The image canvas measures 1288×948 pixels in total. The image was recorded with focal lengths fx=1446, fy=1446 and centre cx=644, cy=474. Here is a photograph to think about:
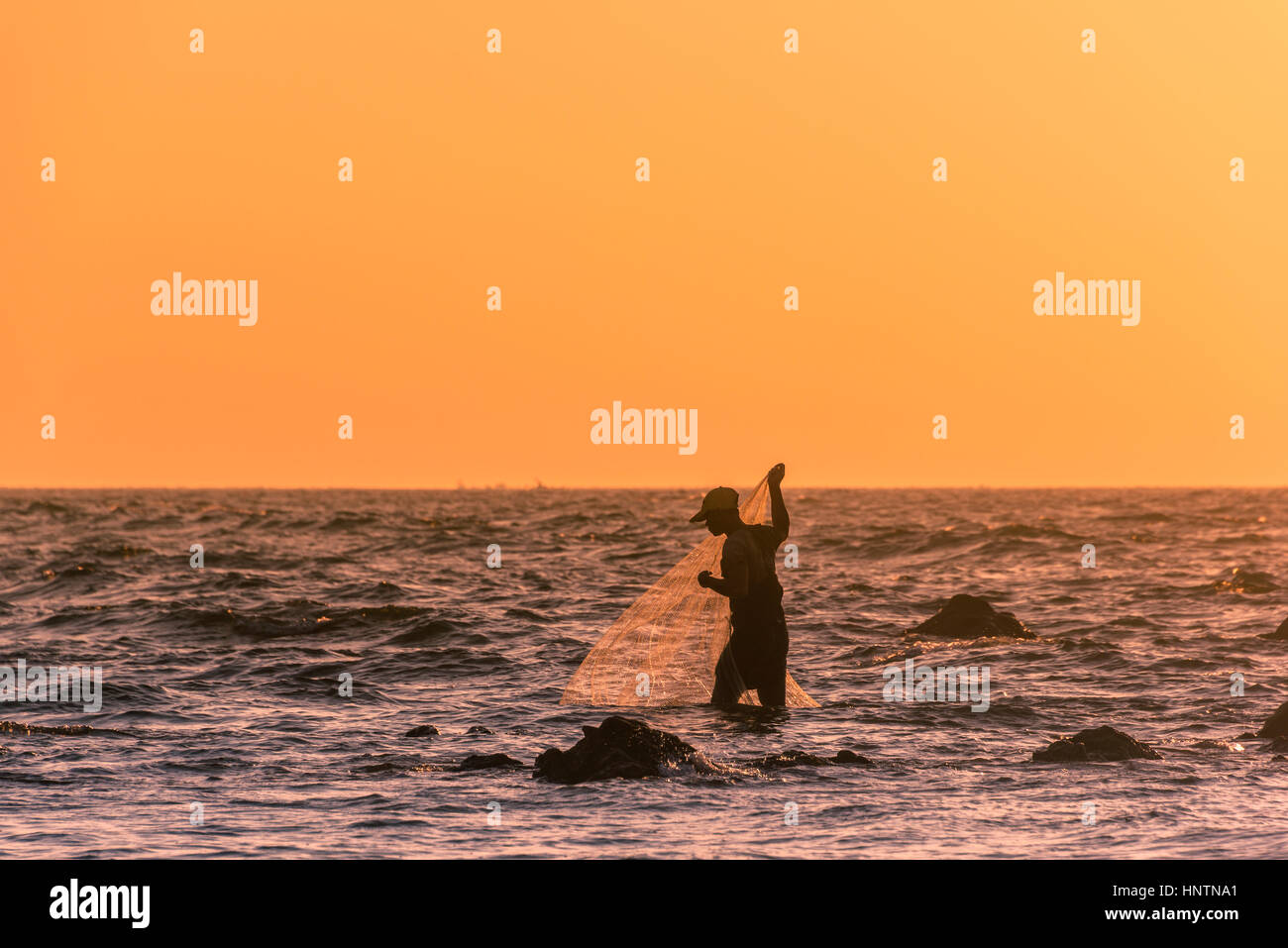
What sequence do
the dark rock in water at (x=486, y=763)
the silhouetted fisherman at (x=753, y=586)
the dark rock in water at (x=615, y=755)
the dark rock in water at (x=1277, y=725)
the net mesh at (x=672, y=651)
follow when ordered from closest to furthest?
the dark rock in water at (x=615, y=755) → the dark rock in water at (x=486, y=763) → the dark rock in water at (x=1277, y=725) → the silhouetted fisherman at (x=753, y=586) → the net mesh at (x=672, y=651)

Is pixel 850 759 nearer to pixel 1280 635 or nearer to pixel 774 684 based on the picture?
pixel 774 684

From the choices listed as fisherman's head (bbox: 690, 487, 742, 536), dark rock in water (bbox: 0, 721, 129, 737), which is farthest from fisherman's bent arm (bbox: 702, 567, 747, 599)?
dark rock in water (bbox: 0, 721, 129, 737)

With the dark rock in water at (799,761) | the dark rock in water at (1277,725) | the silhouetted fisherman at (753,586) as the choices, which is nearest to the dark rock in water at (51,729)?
the silhouetted fisherman at (753,586)

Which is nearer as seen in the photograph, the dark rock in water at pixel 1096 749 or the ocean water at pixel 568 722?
the ocean water at pixel 568 722

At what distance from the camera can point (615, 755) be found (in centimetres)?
1220

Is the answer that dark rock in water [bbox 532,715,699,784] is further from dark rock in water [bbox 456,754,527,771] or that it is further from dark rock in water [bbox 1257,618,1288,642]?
dark rock in water [bbox 1257,618,1288,642]

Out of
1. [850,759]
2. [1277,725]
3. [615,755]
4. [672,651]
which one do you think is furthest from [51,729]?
[1277,725]

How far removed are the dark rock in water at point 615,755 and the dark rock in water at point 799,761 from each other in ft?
2.03

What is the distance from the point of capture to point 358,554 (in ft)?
162

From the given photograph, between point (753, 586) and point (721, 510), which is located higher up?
point (721, 510)

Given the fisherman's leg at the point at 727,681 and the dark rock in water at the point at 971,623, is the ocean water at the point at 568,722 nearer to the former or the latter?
the fisherman's leg at the point at 727,681

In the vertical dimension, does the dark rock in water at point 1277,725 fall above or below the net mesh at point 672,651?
below

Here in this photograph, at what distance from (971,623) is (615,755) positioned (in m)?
13.7

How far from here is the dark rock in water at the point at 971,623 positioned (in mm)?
24328
